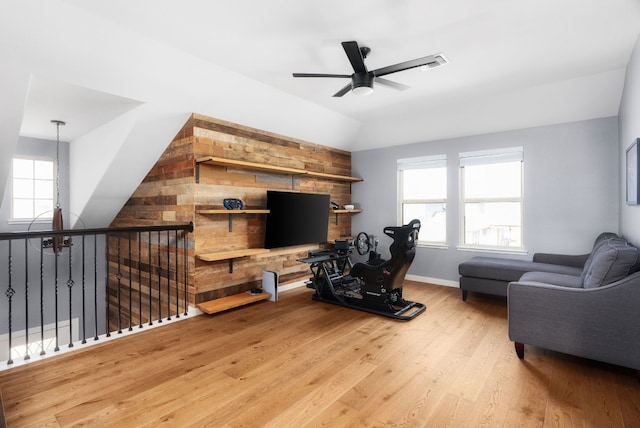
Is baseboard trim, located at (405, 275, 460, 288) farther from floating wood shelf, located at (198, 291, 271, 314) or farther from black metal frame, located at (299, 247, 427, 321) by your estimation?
floating wood shelf, located at (198, 291, 271, 314)

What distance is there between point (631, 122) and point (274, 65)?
137 inches

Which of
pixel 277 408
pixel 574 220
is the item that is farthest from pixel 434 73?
pixel 277 408

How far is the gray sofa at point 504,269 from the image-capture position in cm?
405

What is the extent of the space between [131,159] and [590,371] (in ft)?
17.0

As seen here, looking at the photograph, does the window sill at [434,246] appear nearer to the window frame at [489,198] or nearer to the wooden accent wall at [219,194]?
the window frame at [489,198]

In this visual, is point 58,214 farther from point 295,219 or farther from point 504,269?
point 504,269

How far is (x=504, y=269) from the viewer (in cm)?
415

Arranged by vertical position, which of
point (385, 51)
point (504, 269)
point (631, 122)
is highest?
point (385, 51)

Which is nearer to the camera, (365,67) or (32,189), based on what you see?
(365,67)

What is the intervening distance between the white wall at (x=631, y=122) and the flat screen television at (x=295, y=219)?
3.64m

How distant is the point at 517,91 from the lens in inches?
167

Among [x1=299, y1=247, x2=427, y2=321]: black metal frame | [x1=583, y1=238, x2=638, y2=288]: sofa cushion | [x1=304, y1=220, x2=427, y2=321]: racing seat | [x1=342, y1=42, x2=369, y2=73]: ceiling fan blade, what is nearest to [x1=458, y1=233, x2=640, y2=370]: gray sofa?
[x1=583, y1=238, x2=638, y2=288]: sofa cushion

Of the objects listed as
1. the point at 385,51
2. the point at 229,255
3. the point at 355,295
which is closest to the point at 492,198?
the point at 355,295

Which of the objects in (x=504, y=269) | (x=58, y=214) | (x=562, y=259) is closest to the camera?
(x=504, y=269)
